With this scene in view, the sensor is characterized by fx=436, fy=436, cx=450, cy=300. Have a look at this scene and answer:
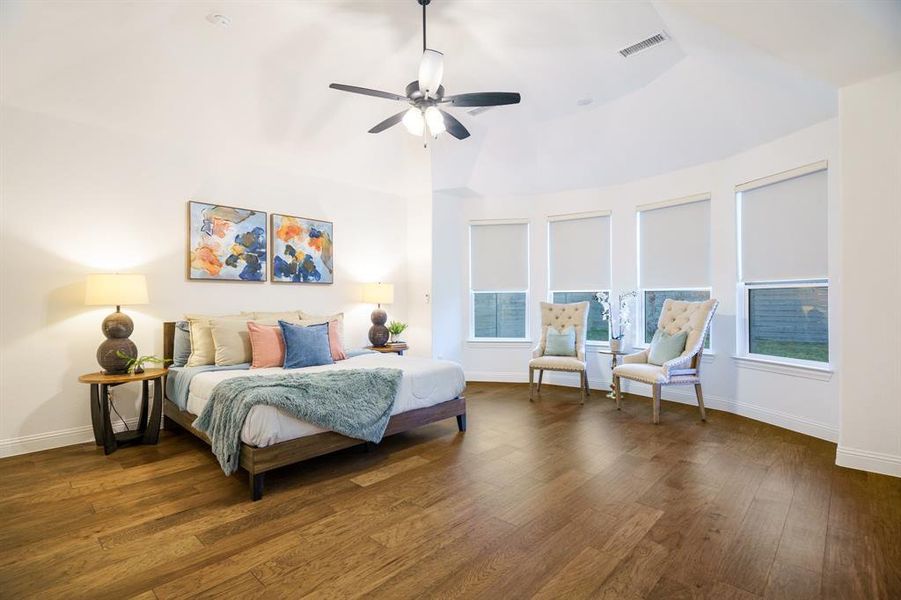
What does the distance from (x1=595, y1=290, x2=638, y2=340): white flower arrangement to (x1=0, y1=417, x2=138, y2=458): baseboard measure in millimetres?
5205

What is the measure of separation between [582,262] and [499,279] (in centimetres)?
118

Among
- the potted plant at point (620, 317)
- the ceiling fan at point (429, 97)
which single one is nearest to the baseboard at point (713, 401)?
the potted plant at point (620, 317)

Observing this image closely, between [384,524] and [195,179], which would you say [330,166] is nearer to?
[195,179]

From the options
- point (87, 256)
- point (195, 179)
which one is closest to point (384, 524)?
point (87, 256)

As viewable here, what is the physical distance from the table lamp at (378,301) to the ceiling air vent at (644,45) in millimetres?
3453

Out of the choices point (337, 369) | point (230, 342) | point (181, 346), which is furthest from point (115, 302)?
point (337, 369)

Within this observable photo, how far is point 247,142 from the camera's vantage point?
450cm

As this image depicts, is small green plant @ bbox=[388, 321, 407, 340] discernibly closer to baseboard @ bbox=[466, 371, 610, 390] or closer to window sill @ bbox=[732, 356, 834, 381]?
baseboard @ bbox=[466, 371, 610, 390]

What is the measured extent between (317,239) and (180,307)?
163 centimetres

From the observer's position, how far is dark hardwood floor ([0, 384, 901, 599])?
1827mm

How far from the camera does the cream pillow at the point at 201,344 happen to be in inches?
150

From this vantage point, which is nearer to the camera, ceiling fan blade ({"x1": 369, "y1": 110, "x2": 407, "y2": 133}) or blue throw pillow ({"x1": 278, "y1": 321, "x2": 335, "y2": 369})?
ceiling fan blade ({"x1": 369, "y1": 110, "x2": 407, "y2": 133})

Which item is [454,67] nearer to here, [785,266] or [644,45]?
[644,45]

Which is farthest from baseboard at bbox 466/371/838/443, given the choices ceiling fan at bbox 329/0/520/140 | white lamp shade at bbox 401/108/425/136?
white lamp shade at bbox 401/108/425/136
